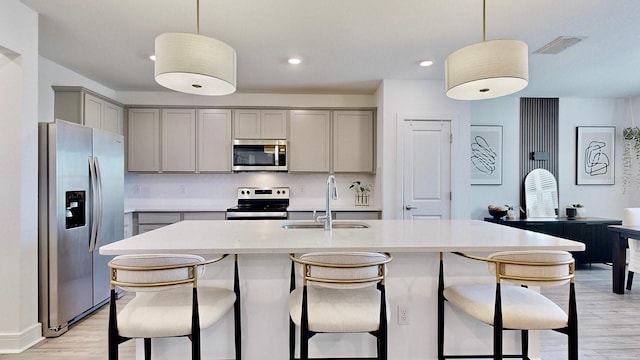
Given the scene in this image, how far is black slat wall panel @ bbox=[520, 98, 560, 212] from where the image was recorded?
5.03m

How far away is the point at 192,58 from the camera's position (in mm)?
1734

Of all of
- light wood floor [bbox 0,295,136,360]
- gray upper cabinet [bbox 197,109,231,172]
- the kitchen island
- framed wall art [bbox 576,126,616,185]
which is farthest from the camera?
framed wall art [bbox 576,126,616,185]

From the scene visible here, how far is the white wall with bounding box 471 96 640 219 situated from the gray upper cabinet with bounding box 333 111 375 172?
1.76 m

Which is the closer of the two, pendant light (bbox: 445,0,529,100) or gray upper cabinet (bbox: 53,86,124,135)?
pendant light (bbox: 445,0,529,100)

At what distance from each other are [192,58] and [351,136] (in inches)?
124

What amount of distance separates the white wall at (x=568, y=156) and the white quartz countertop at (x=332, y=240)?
9.92 ft

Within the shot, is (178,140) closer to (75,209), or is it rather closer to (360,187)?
(75,209)

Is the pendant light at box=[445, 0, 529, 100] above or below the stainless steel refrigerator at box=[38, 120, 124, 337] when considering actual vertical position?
above

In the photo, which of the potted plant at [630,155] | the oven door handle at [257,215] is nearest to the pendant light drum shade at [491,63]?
the oven door handle at [257,215]

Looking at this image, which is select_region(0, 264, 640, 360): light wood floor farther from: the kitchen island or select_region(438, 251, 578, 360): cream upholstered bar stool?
select_region(438, 251, 578, 360): cream upholstered bar stool

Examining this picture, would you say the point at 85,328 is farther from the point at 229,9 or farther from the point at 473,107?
the point at 473,107

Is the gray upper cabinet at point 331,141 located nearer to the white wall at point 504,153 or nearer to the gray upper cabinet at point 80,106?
the white wall at point 504,153

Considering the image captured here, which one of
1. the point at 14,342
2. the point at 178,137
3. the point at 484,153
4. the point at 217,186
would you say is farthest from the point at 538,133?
the point at 14,342

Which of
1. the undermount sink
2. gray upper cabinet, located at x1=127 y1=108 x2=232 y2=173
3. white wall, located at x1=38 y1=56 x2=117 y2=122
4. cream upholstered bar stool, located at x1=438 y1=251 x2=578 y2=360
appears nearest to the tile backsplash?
gray upper cabinet, located at x1=127 y1=108 x2=232 y2=173
